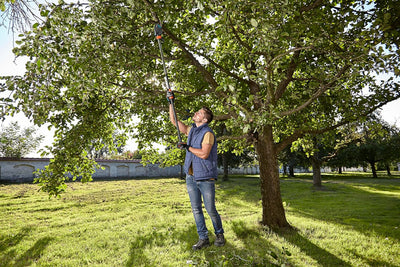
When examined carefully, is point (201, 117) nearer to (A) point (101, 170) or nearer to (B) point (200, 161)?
(B) point (200, 161)

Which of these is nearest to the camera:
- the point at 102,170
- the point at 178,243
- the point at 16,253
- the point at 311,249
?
the point at 311,249

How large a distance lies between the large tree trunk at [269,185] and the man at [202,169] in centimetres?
314

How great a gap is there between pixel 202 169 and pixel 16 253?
5.51m

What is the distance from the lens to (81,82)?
5332mm

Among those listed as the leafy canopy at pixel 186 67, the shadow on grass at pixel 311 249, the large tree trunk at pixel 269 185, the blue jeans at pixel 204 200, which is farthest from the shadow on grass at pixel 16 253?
the large tree trunk at pixel 269 185

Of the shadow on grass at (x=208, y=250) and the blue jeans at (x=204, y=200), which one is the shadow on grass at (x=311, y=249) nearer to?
the shadow on grass at (x=208, y=250)

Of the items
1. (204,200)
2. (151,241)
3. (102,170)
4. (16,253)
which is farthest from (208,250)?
(102,170)

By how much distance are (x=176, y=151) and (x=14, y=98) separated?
22.4 feet

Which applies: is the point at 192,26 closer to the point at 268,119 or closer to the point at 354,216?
the point at 268,119

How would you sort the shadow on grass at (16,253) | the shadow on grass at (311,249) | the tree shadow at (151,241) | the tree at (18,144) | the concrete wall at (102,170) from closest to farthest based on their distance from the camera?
the shadow on grass at (311,249) → the tree shadow at (151,241) → the shadow on grass at (16,253) → the concrete wall at (102,170) → the tree at (18,144)

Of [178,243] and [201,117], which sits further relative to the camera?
[178,243]

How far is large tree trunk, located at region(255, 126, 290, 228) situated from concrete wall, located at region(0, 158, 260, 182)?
1991 centimetres

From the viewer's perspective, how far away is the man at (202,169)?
4.71 meters

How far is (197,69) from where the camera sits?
8.48 metres
